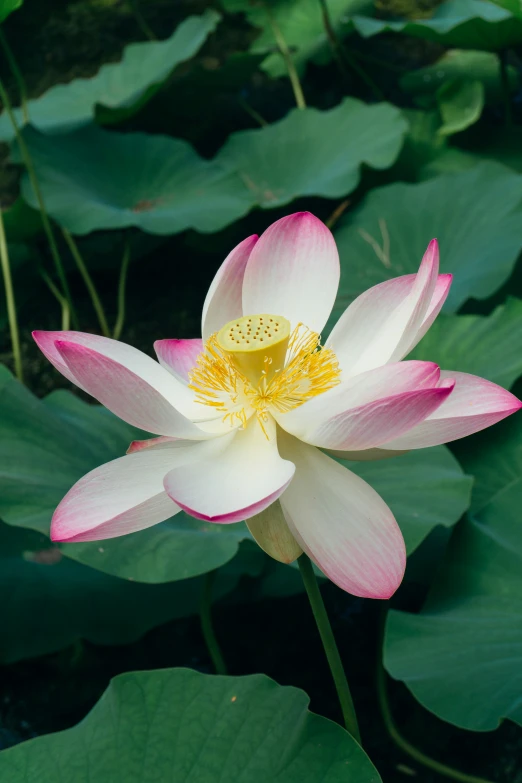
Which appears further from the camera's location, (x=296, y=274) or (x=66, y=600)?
(x=66, y=600)

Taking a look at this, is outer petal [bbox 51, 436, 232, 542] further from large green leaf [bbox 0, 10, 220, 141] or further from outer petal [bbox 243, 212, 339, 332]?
large green leaf [bbox 0, 10, 220, 141]

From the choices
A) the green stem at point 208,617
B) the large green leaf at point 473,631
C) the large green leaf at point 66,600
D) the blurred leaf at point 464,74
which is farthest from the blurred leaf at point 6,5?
the blurred leaf at point 464,74

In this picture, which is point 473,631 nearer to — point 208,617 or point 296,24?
point 208,617

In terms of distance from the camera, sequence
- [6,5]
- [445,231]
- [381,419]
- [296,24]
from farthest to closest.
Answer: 1. [296,24]
2. [445,231]
3. [6,5]
4. [381,419]

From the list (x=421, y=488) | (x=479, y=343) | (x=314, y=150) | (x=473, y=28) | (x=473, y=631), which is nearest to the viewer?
(x=473, y=631)

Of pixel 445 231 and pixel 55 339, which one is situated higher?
pixel 55 339

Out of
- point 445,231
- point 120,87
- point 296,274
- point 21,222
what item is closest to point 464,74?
point 445,231

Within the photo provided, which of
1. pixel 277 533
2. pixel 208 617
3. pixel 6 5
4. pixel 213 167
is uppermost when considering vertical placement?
Answer: pixel 6 5
